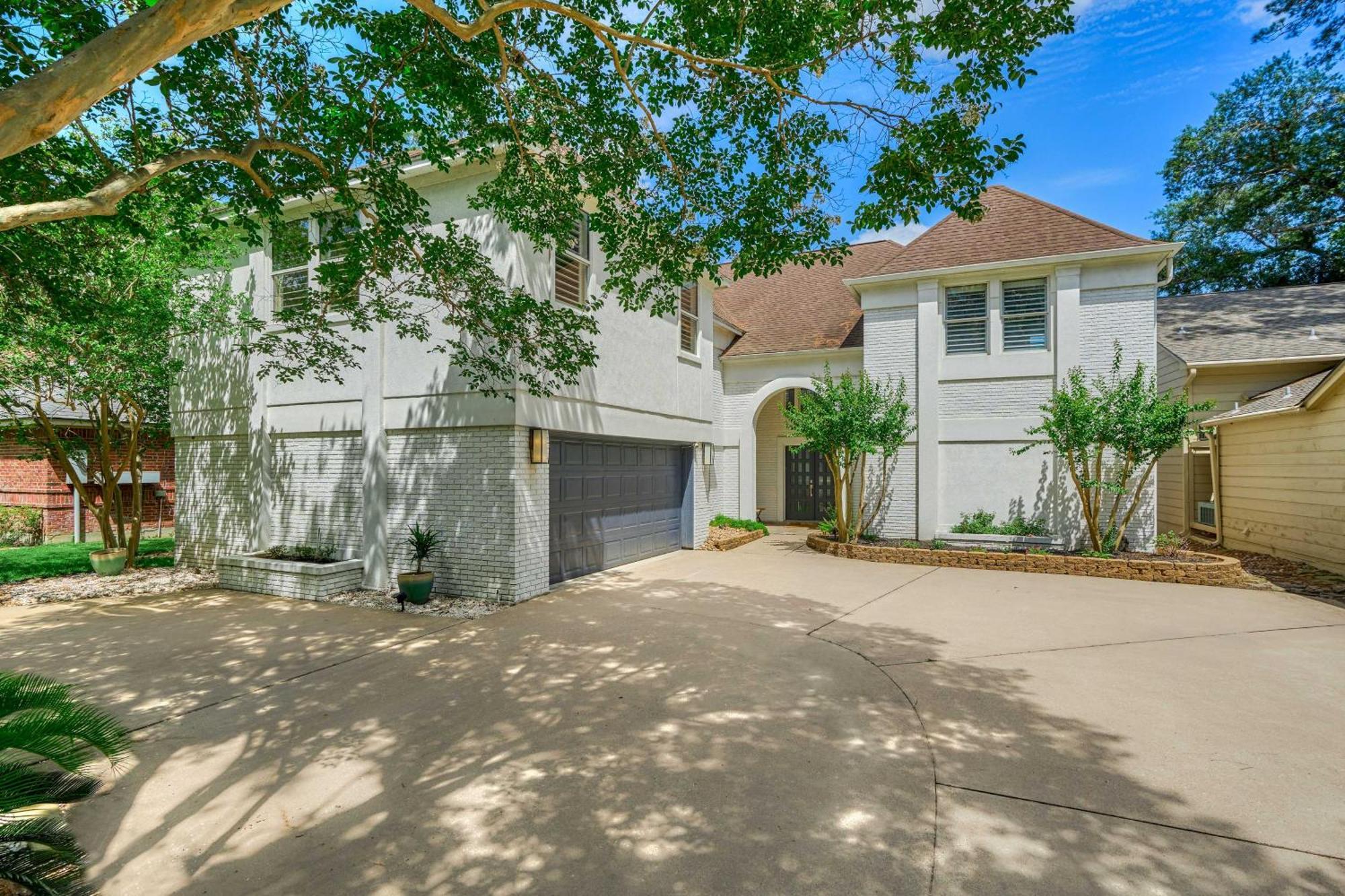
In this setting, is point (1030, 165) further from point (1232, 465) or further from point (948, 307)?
point (1232, 465)

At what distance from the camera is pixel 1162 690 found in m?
4.84

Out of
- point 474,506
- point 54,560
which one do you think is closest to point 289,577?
point 474,506

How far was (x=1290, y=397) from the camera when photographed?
10484mm

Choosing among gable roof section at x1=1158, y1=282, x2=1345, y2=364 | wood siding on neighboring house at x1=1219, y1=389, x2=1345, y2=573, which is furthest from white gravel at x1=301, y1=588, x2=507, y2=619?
gable roof section at x1=1158, y1=282, x2=1345, y2=364

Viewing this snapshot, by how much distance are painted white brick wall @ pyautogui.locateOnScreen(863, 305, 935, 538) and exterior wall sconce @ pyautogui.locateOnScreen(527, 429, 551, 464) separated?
8044 millimetres

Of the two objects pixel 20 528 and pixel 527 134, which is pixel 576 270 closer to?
pixel 527 134

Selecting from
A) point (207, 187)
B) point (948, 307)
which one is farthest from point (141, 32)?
point (948, 307)

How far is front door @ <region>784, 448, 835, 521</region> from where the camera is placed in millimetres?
16750

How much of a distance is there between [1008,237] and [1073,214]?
4.40ft

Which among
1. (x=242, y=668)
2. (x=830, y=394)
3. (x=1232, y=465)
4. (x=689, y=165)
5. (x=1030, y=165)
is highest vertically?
(x=689, y=165)

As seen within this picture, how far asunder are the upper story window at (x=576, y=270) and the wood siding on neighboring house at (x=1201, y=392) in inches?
475

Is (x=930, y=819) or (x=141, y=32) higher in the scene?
(x=141, y=32)

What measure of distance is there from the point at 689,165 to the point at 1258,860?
7.06 meters

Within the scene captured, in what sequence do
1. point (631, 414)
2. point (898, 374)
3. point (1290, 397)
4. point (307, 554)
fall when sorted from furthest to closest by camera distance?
point (898, 374)
point (1290, 397)
point (631, 414)
point (307, 554)
